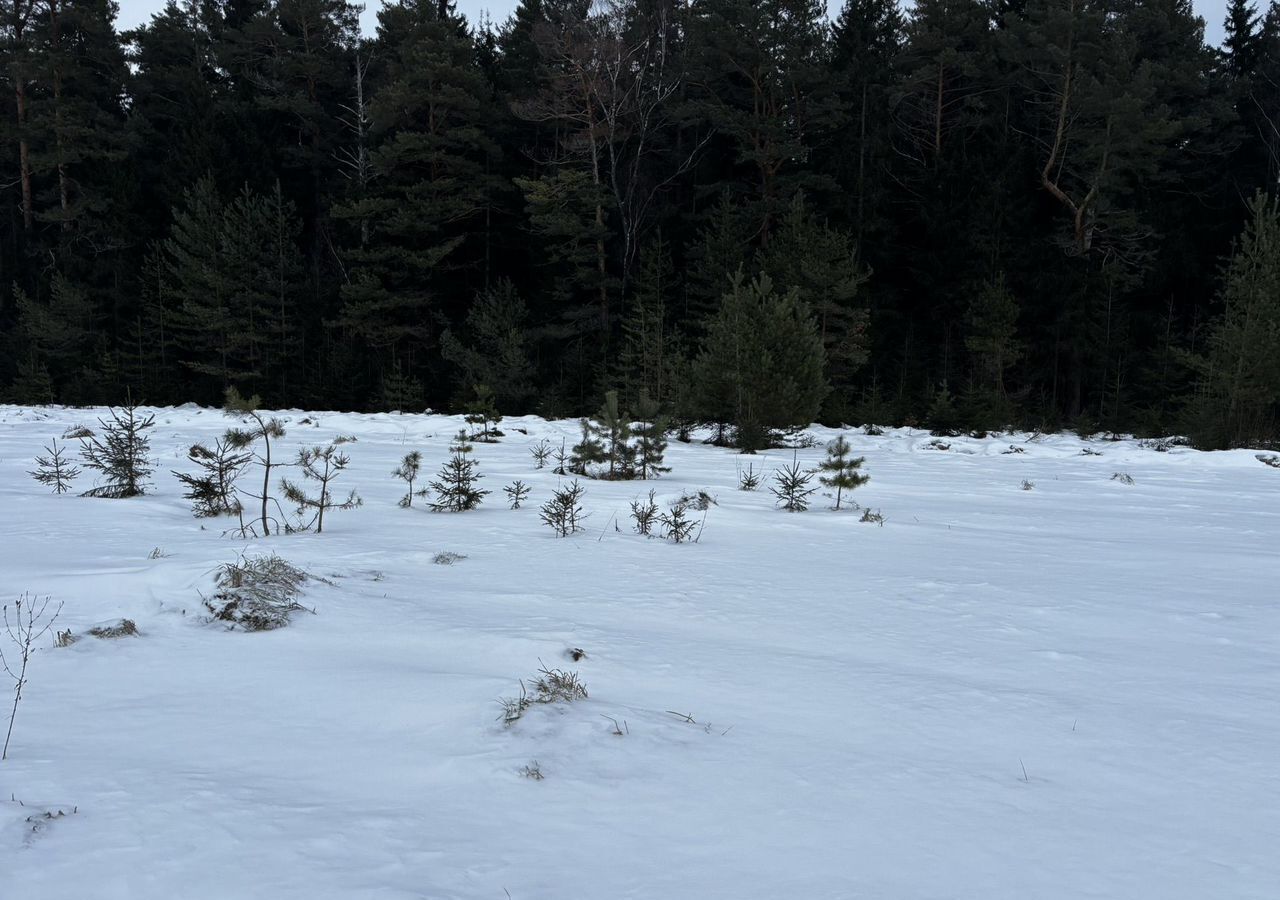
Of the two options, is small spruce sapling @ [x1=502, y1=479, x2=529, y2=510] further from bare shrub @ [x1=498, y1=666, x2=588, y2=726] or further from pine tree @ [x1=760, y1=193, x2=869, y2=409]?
pine tree @ [x1=760, y1=193, x2=869, y2=409]

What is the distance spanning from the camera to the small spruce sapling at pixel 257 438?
5894 millimetres

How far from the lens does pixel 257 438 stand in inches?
545

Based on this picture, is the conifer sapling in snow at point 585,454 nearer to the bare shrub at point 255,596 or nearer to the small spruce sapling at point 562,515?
the small spruce sapling at point 562,515

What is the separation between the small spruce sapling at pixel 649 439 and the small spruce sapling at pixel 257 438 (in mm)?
4314

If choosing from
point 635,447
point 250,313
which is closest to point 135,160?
point 250,313

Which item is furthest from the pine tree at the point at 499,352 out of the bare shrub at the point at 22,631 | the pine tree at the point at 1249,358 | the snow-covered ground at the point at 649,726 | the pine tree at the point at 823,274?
the bare shrub at the point at 22,631

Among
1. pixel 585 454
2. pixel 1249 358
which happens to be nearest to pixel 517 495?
pixel 585 454

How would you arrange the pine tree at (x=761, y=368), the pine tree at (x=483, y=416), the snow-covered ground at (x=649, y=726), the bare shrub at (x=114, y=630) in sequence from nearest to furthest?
the snow-covered ground at (x=649, y=726) → the bare shrub at (x=114, y=630) → the pine tree at (x=483, y=416) → the pine tree at (x=761, y=368)

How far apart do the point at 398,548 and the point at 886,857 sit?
165 inches

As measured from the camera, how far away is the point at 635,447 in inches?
405

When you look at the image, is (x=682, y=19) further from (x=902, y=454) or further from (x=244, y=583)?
(x=244, y=583)

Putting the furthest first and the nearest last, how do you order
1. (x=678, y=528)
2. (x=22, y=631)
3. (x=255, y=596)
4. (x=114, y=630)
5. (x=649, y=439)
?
(x=649, y=439)
(x=678, y=528)
(x=255, y=596)
(x=114, y=630)
(x=22, y=631)

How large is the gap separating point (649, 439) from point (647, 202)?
21.2 m

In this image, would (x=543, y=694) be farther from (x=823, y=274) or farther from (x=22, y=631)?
(x=823, y=274)
